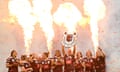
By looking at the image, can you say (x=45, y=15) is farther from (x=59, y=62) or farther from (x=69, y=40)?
(x=59, y=62)

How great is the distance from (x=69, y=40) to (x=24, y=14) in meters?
0.74

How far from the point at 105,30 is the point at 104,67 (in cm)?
50

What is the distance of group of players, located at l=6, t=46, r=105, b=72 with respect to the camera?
Answer: 400cm

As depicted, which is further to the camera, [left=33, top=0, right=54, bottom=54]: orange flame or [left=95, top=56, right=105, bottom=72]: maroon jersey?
[left=33, top=0, right=54, bottom=54]: orange flame

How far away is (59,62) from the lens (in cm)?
406

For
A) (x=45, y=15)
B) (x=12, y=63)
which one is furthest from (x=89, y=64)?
(x=12, y=63)

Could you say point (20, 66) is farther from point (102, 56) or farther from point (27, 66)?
point (102, 56)

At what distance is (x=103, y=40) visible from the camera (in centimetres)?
401

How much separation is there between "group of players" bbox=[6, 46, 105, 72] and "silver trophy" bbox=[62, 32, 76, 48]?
58 mm

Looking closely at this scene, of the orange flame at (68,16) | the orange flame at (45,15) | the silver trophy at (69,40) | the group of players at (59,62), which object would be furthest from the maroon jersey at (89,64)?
the orange flame at (45,15)

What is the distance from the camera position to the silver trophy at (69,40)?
4105 millimetres

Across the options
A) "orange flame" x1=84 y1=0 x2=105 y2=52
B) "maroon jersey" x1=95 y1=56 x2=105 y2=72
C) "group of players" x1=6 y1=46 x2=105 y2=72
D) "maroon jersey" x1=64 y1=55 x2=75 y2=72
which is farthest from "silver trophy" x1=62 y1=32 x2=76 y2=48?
"maroon jersey" x1=95 y1=56 x2=105 y2=72

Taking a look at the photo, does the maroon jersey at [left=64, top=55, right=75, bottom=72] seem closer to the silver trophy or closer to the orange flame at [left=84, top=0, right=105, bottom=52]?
the silver trophy

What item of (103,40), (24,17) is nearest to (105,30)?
(103,40)
